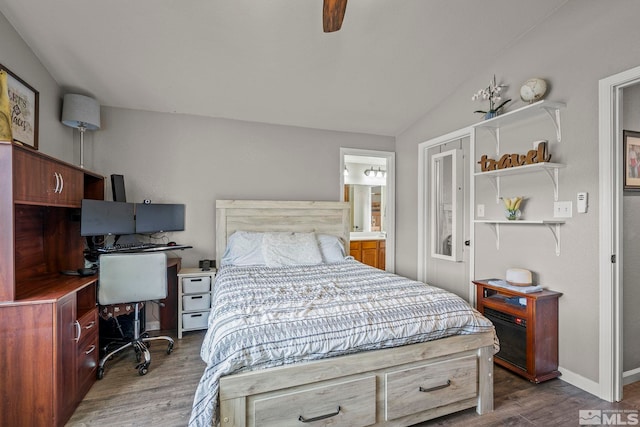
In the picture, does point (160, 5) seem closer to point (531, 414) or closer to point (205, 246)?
point (205, 246)

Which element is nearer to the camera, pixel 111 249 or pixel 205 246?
pixel 111 249

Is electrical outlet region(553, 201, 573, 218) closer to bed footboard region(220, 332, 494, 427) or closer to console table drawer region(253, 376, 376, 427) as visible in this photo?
bed footboard region(220, 332, 494, 427)

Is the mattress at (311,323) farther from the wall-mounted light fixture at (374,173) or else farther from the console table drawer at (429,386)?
the wall-mounted light fixture at (374,173)

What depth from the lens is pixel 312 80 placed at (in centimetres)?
305

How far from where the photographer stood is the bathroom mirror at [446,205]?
3322 millimetres

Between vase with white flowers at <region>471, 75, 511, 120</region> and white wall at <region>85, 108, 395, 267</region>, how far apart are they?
5.63ft

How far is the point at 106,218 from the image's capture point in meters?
2.71

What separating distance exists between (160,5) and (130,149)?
5.43ft

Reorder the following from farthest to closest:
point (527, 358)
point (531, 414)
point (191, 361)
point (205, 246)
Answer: point (205, 246)
point (191, 361)
point (527, 358)
point (531, 414)

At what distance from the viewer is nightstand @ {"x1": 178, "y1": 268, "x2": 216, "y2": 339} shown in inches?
122

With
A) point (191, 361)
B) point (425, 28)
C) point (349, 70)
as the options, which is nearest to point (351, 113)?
point (349, 70)

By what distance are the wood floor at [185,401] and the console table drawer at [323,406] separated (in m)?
0.50

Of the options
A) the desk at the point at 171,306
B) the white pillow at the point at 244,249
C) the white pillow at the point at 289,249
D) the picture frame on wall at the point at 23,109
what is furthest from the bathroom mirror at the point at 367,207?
the picture frame on wall at the point at 23,109

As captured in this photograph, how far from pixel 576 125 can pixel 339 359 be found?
7.60 ft
